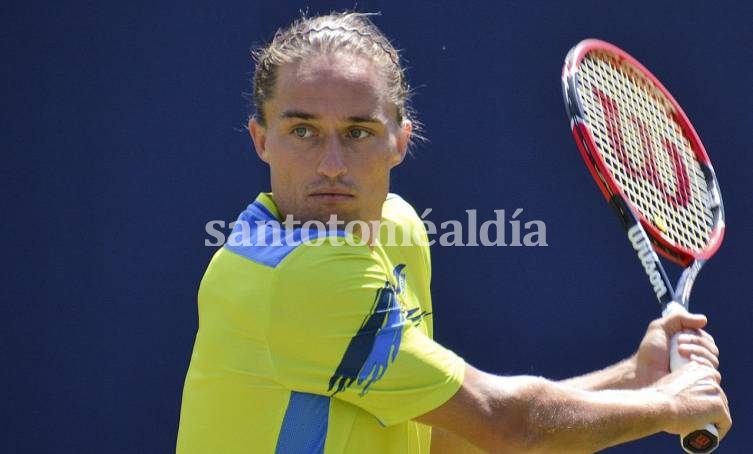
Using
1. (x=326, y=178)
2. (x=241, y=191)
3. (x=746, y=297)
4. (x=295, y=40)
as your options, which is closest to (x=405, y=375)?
(x=326, y=178)

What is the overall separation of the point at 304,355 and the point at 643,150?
48.6 inches

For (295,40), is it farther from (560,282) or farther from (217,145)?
(560,282)

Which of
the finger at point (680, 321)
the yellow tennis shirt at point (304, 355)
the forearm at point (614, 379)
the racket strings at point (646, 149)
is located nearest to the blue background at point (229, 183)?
the racket strings at point (646, 149)

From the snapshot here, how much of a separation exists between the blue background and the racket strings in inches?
21.9

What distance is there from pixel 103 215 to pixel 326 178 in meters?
1.52

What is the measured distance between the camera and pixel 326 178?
236 cm

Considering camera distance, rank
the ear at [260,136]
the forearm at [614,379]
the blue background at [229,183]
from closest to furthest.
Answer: the ear at [260,136] → the forearm at [614,379] → the blue background at [229,183]

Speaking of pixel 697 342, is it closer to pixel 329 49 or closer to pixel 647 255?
pixel 647 255

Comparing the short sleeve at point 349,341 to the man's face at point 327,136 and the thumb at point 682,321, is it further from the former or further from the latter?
the thumb at point 682,321

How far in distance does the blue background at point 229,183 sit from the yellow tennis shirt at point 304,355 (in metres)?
1.41

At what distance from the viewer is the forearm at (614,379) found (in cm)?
282

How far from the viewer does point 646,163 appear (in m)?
3.04

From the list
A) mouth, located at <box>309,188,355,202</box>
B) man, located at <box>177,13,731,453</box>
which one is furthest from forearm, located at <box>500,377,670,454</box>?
mouth, located at <box>309,188,355,202</box>

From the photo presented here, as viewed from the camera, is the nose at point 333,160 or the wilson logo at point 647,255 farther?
the wilson logo at point 647,255
